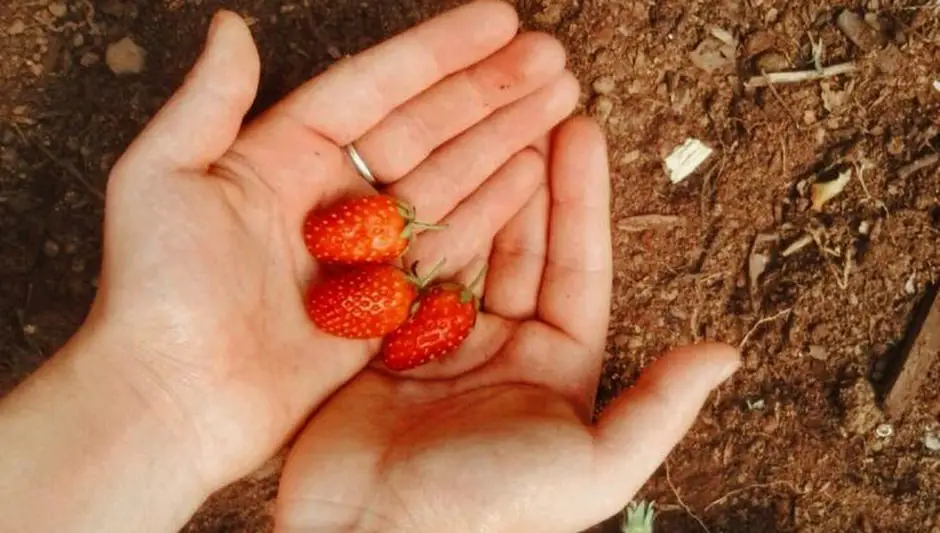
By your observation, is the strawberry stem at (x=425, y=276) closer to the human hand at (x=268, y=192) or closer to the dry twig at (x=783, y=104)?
the human hand at (x=268, y=192)

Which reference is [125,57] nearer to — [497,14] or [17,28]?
[17,28]

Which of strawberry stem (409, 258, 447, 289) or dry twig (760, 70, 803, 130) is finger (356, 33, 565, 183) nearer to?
strawberry stem (409, 258, 447, 289)

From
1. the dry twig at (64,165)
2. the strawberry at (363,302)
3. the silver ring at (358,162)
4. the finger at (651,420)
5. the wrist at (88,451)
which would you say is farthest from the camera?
the dry twig at (64,165)

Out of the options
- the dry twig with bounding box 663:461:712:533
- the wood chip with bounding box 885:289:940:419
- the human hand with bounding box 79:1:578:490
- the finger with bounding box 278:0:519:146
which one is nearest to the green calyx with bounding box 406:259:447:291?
the human hand with bounding box 79:1:578:490

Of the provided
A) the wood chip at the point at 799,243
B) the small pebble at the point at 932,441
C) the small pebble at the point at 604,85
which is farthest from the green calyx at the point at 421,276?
the small pebble at the point at 932,441

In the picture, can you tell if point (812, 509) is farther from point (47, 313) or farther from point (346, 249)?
point (47, 313)

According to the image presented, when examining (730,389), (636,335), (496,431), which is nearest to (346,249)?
(496,431)
